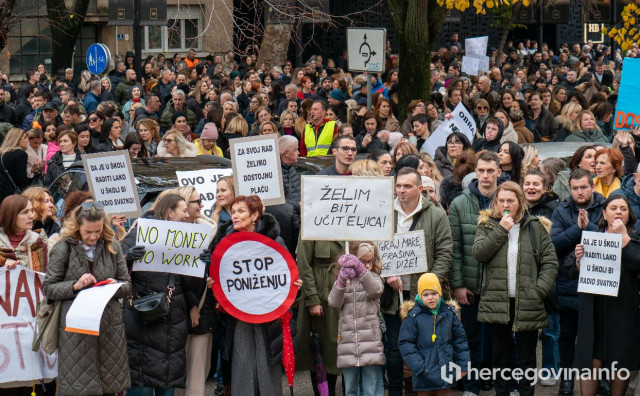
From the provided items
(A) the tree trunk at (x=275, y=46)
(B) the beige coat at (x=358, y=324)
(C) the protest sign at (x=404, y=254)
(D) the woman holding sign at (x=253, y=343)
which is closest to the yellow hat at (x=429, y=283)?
(B) the beige coat at (x=358, y=324)

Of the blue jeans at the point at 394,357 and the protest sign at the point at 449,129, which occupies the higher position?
the protest sign at the point at 449,129

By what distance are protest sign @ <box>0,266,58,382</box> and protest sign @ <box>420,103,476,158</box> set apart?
19.2ft

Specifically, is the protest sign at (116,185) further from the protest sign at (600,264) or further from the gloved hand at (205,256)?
the protest sign at (600,264)

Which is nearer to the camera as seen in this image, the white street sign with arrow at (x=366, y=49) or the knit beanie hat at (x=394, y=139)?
the knit beanie hat at (x=394, y=139)

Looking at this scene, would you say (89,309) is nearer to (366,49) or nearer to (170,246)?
(170,246)

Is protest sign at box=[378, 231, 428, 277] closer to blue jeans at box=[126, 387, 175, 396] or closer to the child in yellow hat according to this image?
the child in yellow hat

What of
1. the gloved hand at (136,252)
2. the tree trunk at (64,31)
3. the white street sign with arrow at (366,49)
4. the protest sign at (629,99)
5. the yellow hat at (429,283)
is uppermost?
the tree trunk at (64,31)

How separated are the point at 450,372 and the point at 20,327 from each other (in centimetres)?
305

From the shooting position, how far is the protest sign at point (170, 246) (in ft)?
26.3

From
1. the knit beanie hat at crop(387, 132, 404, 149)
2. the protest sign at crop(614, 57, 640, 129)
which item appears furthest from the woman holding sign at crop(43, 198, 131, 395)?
the knit beanie hat at crop(387, 132, 404, 149)

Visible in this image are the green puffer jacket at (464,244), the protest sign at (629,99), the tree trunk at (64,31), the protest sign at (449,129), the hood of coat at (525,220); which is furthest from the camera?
the tree trunk at (64,31)

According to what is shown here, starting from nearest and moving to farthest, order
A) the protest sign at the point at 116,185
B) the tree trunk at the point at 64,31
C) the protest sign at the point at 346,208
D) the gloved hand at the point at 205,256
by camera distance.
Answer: the gloved hand at the point at 205,256 < the protest sign at the point at 346,208 < the protest sign at the point at 116,185 < the tree trunk at the point at 64,31

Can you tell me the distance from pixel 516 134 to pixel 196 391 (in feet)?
25.3

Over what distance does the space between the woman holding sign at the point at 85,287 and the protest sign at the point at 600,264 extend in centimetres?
322
